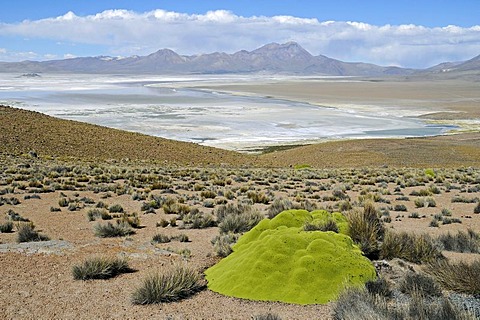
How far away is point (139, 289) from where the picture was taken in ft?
20.9

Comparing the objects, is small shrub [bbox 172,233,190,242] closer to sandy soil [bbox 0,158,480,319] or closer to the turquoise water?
sandy soil [bbox 0,158,480,319]

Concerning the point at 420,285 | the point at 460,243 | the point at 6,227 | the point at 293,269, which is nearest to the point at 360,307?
the point at 420,285

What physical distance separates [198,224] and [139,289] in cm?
478

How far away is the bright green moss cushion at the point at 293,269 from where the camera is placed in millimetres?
6332

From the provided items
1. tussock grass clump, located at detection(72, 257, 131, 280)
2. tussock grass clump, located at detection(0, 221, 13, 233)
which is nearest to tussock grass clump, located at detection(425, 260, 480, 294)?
tussock grass clump, located at detection(72, 257, 131, 280)

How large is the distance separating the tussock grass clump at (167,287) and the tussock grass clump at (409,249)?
2900 millimetres

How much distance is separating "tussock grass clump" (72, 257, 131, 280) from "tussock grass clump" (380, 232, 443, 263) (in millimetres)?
3983

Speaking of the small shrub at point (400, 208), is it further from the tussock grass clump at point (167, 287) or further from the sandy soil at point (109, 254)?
the tussock grass clump at point (167, 287)

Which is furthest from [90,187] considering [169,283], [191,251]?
[169,283]

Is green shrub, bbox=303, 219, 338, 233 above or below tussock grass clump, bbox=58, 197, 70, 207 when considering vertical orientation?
above

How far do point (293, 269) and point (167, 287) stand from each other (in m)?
1.65

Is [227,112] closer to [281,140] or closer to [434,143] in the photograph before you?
[281,140]

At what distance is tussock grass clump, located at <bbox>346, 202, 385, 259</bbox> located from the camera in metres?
7.77

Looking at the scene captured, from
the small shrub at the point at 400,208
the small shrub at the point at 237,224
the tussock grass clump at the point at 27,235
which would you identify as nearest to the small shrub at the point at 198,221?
the small shrub at the point at 237,224
